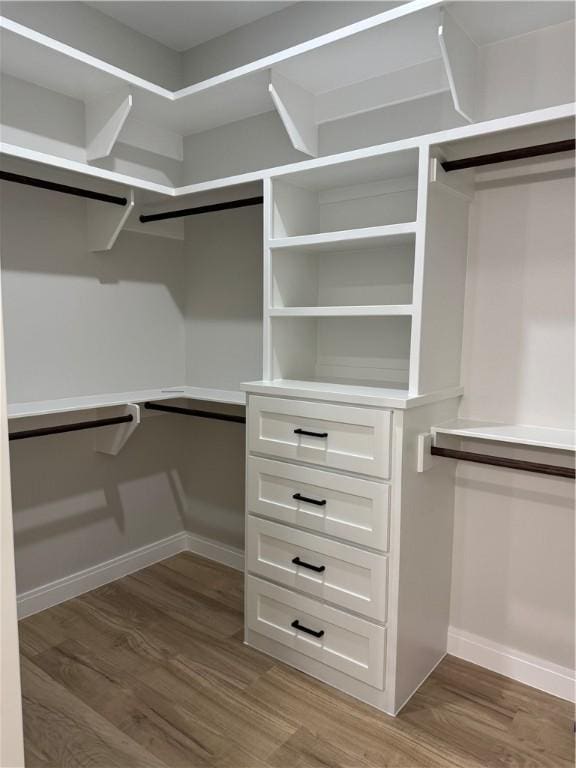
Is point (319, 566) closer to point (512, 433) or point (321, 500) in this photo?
point (321, 500)

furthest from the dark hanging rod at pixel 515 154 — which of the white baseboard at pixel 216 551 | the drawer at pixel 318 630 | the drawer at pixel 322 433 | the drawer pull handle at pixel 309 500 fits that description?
the white baseboard at pixel 216 551

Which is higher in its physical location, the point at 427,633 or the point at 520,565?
the point at 520,565

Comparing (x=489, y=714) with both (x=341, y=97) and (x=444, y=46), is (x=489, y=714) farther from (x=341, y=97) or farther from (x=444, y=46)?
(x=341, y=97)

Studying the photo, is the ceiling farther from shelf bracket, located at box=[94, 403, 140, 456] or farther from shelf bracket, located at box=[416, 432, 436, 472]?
shelf bracket, located at box=[416, 432, 436, 472]

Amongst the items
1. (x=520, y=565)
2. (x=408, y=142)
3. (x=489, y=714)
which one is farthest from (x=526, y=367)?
(x=489, y=714)

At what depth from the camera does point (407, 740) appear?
5.88ft

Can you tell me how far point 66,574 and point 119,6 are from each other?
8.39 ft

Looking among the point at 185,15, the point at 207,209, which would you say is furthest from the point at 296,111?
the point at 185,15

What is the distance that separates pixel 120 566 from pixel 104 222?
5.57 feet

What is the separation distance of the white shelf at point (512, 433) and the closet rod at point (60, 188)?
163 centimetres

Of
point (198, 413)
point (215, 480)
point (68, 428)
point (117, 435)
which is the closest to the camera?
point (68, 428)

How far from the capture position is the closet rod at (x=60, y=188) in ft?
6.55

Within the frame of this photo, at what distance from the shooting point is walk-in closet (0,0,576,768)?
1829mm

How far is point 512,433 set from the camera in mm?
1886
